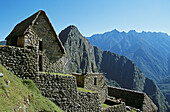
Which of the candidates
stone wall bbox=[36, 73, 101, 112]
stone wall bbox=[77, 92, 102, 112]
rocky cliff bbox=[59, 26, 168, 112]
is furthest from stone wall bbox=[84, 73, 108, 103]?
rocky cliff bbox=[59, 26, 168, 112]

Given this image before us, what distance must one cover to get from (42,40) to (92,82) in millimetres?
7208

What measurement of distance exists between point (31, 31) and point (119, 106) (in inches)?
423

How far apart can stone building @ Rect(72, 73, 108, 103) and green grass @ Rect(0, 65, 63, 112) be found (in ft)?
22.6

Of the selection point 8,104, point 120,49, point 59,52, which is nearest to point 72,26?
point 120,49

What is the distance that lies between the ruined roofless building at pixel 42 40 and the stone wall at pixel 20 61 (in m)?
1.97

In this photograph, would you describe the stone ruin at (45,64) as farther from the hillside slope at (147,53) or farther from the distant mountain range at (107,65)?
the hillside slope at (147,53)

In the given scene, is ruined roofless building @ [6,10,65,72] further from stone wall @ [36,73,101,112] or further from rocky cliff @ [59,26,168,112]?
rocky cliff @ [59,26,168,112]

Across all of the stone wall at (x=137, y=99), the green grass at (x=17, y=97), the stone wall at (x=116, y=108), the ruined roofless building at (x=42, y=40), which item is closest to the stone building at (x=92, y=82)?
the stone wall at (x=116, y=108)

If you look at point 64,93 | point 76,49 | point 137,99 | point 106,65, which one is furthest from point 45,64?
point 106,65

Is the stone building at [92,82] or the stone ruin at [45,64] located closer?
the stone ruin at [45,64]

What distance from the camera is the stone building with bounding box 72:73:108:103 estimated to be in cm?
1407

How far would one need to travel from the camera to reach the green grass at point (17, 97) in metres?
4.80

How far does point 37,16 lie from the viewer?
10.7 m

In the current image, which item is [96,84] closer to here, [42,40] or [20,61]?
[42,40]
